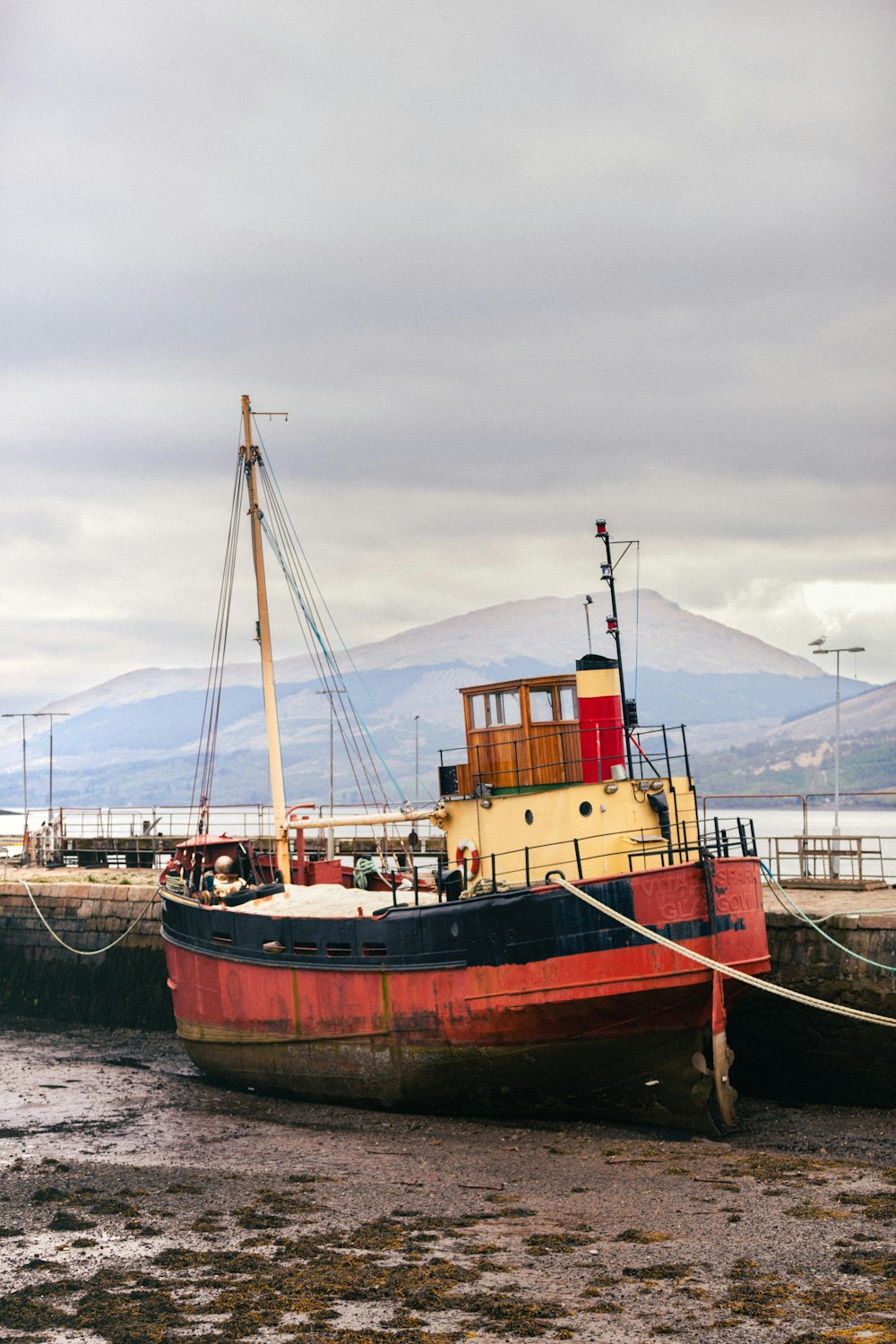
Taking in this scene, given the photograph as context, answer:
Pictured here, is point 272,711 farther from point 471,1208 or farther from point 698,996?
point 471,1208

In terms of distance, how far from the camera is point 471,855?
19.6 m

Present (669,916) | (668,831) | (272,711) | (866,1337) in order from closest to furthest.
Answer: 1. (866,1337)
2. (669,916)
3. (668,831)
4. (272,711)

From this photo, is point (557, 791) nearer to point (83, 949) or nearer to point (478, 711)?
point (478, 711)

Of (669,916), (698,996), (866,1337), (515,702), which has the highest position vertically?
(515,702)

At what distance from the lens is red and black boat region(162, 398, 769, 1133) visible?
56.7 ft

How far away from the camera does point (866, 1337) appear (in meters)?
10.5

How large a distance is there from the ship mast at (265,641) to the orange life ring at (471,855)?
4.44m

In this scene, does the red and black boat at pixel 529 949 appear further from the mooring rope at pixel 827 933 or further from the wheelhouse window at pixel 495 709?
the mooring rope at pixel 827 933

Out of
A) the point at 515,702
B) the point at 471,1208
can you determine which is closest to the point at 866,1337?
the point at 471,1208

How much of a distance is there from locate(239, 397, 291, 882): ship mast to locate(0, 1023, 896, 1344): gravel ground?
518cm

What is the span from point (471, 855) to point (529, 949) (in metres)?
2.39

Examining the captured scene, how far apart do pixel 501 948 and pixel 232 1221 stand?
5.20 metres

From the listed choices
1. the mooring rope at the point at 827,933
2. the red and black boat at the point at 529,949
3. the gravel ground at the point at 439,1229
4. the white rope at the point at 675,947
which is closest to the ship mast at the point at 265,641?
the red and black boat at the point at 529,949

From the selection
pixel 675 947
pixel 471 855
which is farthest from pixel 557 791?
pixel 675 947
